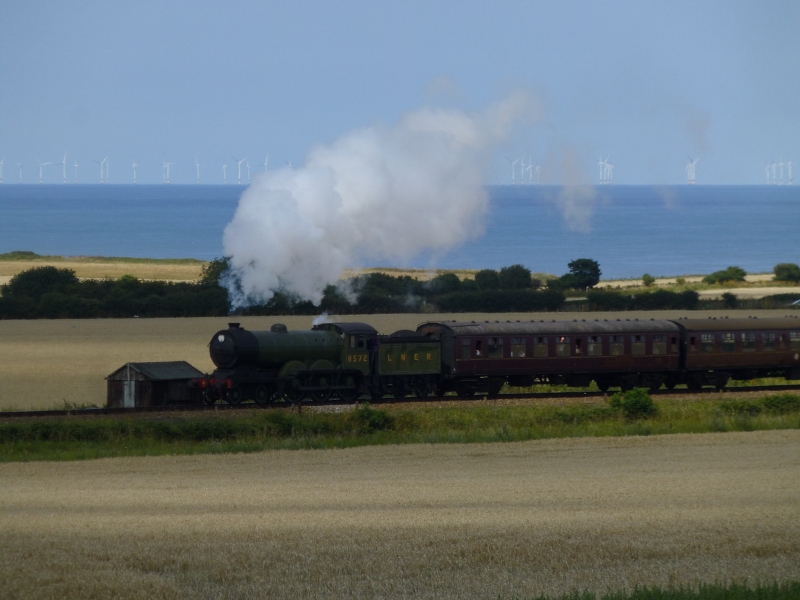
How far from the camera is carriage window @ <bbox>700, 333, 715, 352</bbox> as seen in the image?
40.7m

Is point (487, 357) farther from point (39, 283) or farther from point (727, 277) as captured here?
point (727, 277)

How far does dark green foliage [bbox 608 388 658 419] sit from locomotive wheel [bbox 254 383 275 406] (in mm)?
11650

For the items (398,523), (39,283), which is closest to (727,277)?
(39,283)

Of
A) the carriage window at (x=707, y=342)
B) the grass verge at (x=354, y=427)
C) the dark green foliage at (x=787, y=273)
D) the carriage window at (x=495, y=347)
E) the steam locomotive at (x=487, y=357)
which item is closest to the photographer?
the grass verge at (x=354, y=427)

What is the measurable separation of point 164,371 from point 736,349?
74.2ft

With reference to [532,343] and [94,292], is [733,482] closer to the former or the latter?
[532,343]

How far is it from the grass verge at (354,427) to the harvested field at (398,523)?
1.57 meters

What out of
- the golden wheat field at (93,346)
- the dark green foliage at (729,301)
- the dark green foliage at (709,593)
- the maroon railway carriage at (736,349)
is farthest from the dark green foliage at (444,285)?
the dark green foliage at (709,593)

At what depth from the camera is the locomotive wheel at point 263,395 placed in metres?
35.0

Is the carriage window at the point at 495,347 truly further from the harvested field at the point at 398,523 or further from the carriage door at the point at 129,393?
the carriage door at the point at 129,393

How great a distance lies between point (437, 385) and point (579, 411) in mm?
6476

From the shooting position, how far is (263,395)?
1380 inches

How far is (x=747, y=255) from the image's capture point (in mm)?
191000

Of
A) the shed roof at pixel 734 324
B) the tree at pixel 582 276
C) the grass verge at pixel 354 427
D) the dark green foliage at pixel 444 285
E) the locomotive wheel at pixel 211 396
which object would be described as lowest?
the grass verge at pixel 354 427
